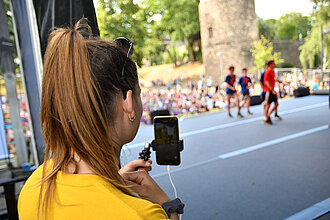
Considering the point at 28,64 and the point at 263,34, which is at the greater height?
the point at 263,34

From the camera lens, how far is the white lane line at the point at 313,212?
2.03 m

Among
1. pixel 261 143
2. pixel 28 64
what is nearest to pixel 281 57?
pixel 261 143

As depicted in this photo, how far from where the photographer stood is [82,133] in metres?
0.52

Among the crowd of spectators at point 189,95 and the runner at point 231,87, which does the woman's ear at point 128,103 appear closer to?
the runner at point 231,87

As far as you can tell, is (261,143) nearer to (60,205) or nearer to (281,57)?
(281,57)

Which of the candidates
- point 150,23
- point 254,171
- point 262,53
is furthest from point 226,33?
point 254,171

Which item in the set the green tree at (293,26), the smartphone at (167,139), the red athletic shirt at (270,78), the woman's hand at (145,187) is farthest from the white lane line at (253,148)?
the woman's hand at (145,187)

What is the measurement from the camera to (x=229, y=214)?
7.27 ft

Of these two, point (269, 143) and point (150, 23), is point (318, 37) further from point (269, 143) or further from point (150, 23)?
point (150, 23)

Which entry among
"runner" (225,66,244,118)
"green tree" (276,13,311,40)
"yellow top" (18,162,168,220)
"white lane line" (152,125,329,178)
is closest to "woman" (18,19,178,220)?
"yellow top" (18,162,168,220)

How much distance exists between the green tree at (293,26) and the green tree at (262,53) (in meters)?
0.46

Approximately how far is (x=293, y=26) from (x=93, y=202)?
6161mm

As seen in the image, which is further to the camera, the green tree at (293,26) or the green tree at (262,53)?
the green tree at (262,53)

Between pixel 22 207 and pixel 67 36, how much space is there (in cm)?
34
